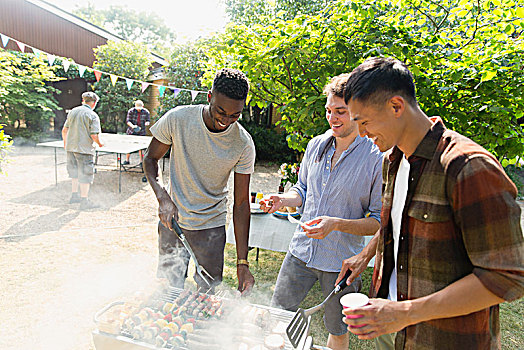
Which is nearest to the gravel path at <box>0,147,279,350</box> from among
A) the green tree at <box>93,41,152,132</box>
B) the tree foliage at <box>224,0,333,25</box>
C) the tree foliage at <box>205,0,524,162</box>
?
the tree foliage at <box>205,0,524,162</box>

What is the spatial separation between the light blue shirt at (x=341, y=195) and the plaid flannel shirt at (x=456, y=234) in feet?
2.62

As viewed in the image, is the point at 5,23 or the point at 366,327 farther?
the point at 5,23

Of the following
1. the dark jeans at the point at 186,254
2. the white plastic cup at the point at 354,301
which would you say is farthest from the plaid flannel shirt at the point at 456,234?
the dark jeans at the point at 186,254

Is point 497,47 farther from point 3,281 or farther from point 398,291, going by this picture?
point 3,281

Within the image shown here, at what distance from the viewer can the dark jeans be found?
266 cm

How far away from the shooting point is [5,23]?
58.1ft

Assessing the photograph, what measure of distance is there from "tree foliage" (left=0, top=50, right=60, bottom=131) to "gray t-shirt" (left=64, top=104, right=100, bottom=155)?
30.4 feet

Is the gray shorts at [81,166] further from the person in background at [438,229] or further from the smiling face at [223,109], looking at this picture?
the person in background at [438,229]

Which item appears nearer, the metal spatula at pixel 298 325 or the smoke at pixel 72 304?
the metal spatula at pixel 298 325

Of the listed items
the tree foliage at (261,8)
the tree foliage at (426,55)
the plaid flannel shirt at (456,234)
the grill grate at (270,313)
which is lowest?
the grill grate at (270,313)

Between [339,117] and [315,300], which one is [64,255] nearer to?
[315,300]

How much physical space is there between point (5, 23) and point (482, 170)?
23433 millimetres

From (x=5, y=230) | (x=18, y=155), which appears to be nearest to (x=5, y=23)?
(x=18, y=155)

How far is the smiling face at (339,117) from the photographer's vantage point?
7.30 ft
